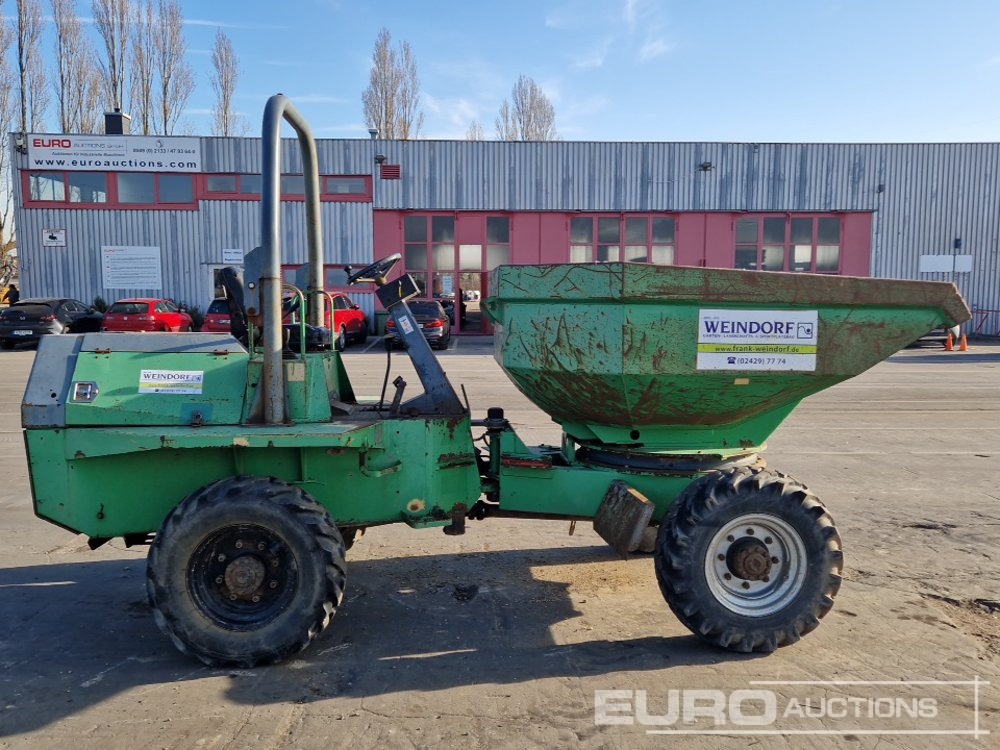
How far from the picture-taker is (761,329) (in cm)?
386

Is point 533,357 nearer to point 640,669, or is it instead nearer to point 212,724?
point 640,669

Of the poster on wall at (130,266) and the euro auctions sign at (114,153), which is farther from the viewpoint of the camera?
the poster on wall at (130,266)

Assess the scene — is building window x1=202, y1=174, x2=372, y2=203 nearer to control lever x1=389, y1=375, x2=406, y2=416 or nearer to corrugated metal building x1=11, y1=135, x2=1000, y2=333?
corrugated metal building x1=11, y1=135, x2=1000, y2=333

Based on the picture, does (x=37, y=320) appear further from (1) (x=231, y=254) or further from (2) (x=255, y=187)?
(2) (x=255, y=187)

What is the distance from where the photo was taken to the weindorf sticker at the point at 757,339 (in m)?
3.83

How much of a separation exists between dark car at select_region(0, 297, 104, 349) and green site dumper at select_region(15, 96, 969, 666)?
20746 millimetres

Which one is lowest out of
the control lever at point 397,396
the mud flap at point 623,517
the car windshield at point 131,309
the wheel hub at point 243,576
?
the wheel hub at point 243,576

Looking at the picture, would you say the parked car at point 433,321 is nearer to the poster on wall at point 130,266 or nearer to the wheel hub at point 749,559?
the poster on wall at point 130,266

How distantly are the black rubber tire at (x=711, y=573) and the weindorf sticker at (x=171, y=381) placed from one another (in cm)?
262

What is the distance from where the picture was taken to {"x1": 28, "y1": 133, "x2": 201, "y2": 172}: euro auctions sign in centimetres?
2689

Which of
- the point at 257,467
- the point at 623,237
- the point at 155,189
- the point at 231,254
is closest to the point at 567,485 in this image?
the point at 257,467

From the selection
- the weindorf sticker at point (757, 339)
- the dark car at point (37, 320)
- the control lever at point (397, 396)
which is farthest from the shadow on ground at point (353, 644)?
the dark car at point (37, 320)

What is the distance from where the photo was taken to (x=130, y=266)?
27.8m

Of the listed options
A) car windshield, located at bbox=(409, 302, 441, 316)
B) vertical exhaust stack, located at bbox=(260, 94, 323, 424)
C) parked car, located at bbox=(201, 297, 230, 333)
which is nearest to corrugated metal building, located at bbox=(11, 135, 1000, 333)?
car windshield, located at bbox=(409, 302, 441, 316)
